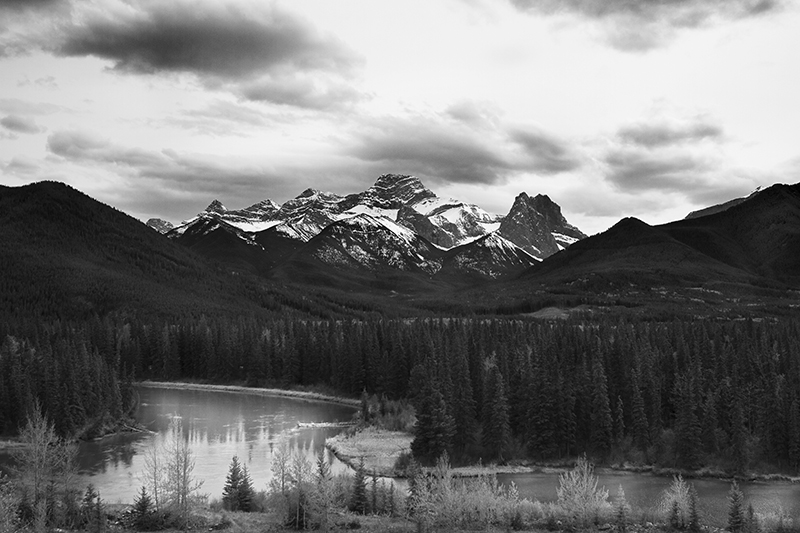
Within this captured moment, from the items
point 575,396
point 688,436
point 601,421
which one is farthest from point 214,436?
point 688,436

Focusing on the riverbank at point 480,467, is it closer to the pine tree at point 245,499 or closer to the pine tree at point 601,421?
the pine tree at point 601,421

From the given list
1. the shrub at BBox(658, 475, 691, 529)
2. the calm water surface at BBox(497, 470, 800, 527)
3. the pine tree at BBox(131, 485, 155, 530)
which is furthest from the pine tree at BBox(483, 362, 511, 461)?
the pine tree at BBox(131, 485, 155, 530)

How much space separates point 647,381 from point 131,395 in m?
81.2

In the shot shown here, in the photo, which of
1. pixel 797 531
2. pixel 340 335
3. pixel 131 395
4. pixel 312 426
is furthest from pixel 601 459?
pixel 340 335

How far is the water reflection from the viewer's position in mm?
84000

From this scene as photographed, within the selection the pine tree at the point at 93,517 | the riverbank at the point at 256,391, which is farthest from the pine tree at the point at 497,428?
the riverbank at the point at 256,391

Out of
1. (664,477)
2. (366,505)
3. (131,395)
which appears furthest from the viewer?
(131,395)

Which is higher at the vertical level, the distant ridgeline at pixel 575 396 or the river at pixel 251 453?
the distant ridgeline at pixel 575 396

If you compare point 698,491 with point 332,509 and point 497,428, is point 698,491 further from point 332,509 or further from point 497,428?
point 332,509

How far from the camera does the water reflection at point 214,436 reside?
84.0 m

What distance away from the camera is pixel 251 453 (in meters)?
96.9

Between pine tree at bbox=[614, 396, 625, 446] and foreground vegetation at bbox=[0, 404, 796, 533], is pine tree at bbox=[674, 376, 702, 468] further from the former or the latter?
foreground vegetation at bbox=[0, 404, 796, 533]

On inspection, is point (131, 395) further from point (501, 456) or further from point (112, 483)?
point (501, 456)

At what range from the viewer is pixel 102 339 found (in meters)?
188
